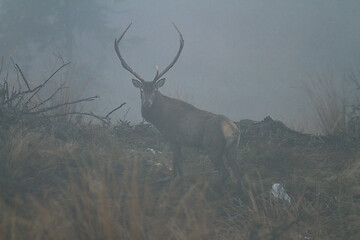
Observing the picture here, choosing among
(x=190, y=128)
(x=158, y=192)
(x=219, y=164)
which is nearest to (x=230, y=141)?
(x=219, y=164)

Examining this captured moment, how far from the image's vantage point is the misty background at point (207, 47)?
22688mm

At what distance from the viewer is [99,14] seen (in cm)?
2559

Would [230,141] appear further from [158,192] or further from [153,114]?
[158,192]

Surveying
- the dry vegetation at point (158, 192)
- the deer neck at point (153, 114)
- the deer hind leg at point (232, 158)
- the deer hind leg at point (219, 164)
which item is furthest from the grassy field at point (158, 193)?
the deer neck at point (153, 114)

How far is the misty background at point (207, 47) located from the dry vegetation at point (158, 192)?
5.33 metres

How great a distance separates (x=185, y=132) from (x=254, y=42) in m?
46.3

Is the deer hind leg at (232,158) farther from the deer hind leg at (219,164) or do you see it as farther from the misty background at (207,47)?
the misty background at (207,47)

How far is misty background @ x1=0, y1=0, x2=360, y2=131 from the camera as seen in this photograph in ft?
74.4

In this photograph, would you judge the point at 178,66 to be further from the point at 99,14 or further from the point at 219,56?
the point at 99,14

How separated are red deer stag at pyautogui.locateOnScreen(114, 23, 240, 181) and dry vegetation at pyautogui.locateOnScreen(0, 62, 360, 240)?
32cm

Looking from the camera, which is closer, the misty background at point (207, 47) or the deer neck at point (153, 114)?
the deer neck at point (153, 114)

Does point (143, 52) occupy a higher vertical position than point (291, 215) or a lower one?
higher

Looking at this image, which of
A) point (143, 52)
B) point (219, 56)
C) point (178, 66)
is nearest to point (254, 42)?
point (219, 56)

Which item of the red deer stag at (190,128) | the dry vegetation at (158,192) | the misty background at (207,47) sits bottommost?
the dry vegetation at (158,192)
